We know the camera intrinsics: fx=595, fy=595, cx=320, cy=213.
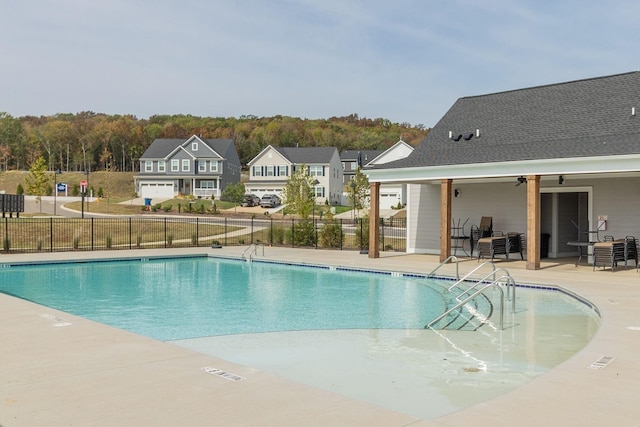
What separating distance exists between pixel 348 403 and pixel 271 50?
25.3 meters

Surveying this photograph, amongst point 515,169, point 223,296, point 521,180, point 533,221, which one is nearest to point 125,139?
point 521,180

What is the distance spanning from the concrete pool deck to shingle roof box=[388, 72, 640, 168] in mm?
9746

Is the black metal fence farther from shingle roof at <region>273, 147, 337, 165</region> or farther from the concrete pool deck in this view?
shingle roof at <region>273, 147, 337, 165</region>

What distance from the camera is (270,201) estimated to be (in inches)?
2368

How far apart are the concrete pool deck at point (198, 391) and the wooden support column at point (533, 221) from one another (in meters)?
8.63

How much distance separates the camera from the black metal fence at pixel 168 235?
87.0 feet

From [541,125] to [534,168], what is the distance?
4344mm

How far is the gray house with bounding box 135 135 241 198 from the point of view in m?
69.0

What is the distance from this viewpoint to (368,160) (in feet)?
252

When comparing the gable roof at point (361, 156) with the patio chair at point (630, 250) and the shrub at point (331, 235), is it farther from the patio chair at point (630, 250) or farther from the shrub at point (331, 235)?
the patio chair at point (630, 250)

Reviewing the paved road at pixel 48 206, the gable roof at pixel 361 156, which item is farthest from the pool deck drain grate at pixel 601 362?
the gable roof at pixel 361 156

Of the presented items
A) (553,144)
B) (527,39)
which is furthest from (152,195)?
(553,144)

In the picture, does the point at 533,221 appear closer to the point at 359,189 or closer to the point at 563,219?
the point at 563,219

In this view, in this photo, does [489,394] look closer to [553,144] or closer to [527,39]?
[553,144]
